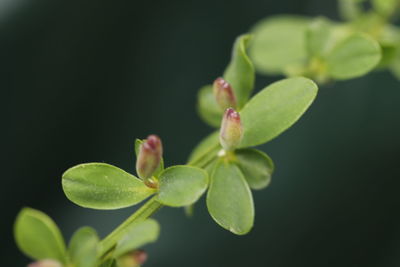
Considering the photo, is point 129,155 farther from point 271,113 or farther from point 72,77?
point 271,113

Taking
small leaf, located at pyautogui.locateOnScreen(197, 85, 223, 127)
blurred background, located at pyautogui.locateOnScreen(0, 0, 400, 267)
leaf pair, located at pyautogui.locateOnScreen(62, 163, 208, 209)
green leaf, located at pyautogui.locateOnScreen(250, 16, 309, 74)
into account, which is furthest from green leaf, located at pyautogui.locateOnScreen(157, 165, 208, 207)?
blurred background, located at pyautogui.locateOnScreen(0, 0, 400, 267)

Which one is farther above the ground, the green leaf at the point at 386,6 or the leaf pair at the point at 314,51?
the leaf pair at the point at 314,51

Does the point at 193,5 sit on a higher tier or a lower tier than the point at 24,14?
lower

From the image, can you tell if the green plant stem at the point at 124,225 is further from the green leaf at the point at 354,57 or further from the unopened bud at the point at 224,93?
the green leaf at the point at 354,57

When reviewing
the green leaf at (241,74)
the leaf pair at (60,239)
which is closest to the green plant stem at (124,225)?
the leaf pair at (60,239)

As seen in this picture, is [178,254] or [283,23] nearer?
[283,23]

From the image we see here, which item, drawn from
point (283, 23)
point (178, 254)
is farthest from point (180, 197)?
point (178, 254)
